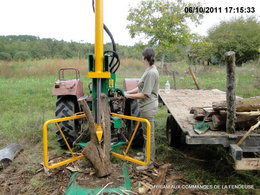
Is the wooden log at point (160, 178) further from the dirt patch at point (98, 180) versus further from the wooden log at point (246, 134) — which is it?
the wooden log at point (246, 134)

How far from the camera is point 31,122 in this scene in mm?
5660

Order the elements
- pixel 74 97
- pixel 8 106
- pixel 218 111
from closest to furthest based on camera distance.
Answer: pixel 218 111 → pixel 74 97 → pixel 8 106

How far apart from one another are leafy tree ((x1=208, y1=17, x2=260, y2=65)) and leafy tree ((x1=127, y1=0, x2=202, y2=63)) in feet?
23.3

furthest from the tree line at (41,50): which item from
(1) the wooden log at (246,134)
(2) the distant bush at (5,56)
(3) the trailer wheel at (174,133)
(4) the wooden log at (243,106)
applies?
(1) the wooden log at (246,134)

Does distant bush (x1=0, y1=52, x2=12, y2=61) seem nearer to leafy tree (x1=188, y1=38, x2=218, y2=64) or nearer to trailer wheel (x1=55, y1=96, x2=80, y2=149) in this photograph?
leafy tree (x1=188, y1=38, x2=218, y2=64)

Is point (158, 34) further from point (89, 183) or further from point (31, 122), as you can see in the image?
point (89, 183)

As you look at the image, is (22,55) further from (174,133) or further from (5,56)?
(174,133)

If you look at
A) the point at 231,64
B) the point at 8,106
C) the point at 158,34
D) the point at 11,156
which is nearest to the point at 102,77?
the point at 231,64

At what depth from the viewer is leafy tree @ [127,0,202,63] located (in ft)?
52.1

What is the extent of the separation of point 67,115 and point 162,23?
1331 centimetres

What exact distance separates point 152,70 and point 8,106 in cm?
577

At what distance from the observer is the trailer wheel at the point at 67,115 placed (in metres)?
3.99

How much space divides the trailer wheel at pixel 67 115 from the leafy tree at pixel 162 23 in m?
12.4

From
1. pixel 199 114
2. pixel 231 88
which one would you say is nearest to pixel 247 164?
pixel 231 88
